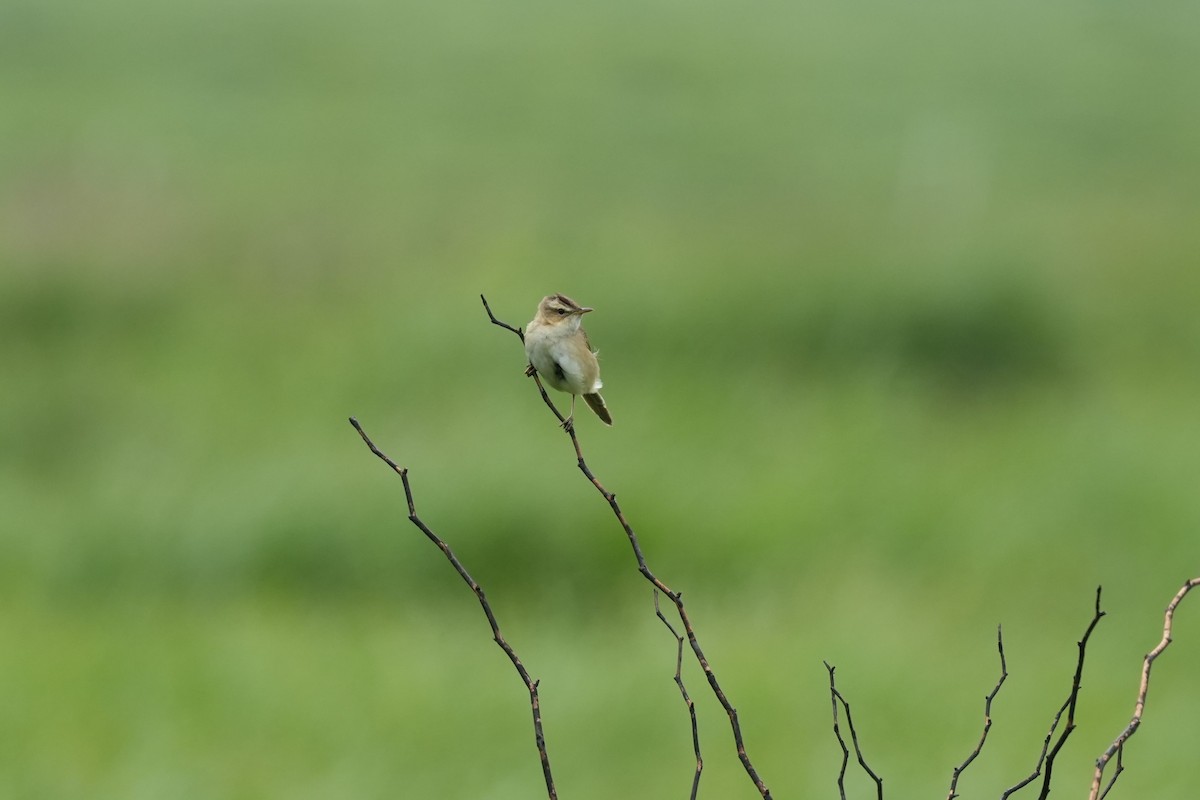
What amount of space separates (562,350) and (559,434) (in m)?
4.76

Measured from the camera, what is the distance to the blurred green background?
620 centimetres

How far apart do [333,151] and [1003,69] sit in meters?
8.92

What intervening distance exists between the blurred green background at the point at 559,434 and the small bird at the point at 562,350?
97.4 inches

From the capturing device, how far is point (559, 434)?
8.37 meters

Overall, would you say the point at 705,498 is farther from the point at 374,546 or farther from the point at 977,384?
the point at 977,384

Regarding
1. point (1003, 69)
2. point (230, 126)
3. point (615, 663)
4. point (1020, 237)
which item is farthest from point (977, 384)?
point (1003, 69)

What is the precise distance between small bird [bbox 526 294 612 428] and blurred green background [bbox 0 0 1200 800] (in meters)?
2.47

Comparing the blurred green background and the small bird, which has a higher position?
the blurred green background

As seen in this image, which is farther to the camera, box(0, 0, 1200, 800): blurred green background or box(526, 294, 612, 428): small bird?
box(0, 0, 1200, 800): blurred green background

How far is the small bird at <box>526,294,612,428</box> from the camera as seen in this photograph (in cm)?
362

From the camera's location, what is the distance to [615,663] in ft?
22.2

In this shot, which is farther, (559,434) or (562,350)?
(559,434)

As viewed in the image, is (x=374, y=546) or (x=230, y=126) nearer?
(x=374, y=546)

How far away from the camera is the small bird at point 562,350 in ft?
11.9
